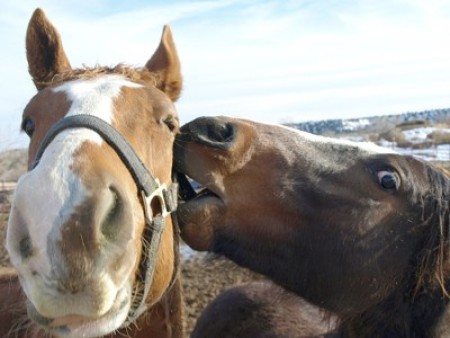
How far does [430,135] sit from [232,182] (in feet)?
94.6

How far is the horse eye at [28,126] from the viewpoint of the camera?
9.17 ft

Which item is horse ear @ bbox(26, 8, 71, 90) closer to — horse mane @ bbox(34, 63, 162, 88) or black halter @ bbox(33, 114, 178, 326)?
horse mane @ bbox(34, 63, 162, 88)

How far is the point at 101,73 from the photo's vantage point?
10.1 feet

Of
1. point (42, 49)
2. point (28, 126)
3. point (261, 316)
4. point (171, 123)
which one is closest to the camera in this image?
point (28, 126)

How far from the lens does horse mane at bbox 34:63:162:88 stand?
119 inches

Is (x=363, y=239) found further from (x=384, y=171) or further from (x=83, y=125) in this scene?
(x=83, y=125)

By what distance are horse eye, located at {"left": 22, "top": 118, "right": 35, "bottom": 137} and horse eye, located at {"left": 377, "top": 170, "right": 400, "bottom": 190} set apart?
2004mm

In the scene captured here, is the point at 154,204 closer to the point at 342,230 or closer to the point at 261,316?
the point at 342,230

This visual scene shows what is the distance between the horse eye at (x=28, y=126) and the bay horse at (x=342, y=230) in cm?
80

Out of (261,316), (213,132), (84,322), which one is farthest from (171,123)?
(261,316)

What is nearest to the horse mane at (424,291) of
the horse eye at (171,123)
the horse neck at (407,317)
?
the horse neck at (407,317)

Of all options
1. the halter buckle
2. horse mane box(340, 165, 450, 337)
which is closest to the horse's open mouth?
the halter buckle

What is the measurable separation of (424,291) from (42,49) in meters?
2.77

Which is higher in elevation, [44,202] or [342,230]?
[44,202]
